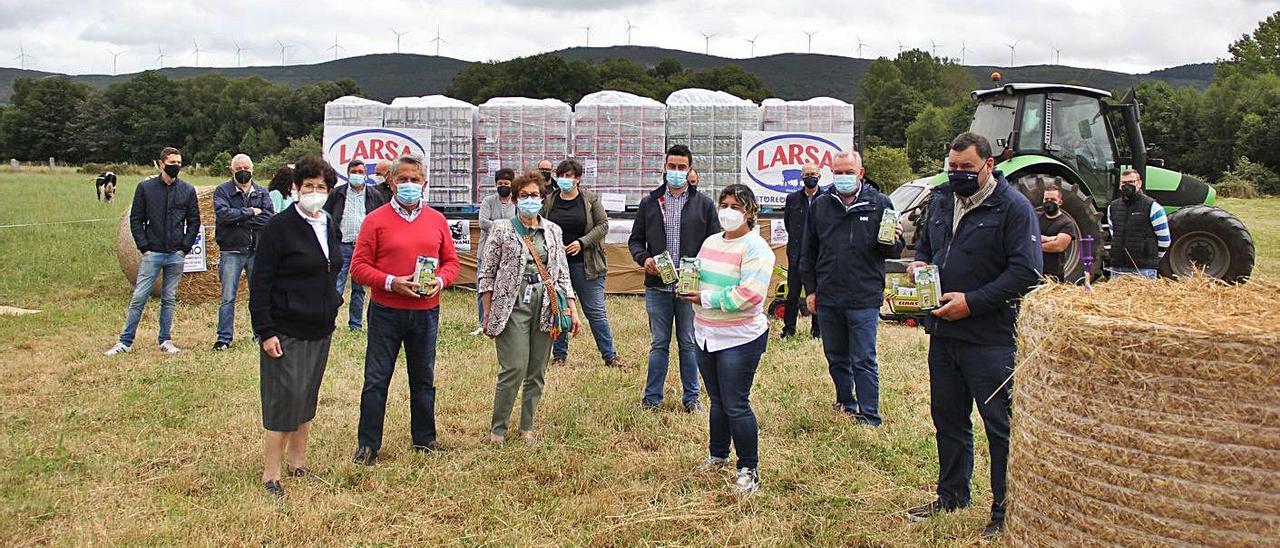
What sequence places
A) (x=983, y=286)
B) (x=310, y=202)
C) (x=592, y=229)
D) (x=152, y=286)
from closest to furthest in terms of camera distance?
(x=983, y=286) → (x=310, y=202) → (x=592, y=229) → (x=152, y=286)

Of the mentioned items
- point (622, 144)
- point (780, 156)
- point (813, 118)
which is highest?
point (813, 118)

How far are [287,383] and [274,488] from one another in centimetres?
52

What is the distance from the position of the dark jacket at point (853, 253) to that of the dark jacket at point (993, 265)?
5.47 feet

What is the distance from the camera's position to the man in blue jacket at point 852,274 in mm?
6055

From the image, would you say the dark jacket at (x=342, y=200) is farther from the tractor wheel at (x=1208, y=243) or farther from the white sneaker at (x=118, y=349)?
the tractor wheel at (x=1208, y=243)

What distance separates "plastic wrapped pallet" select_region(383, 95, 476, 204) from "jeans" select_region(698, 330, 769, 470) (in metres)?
7.35

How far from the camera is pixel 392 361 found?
5465 mm

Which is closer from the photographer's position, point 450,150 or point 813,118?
point 813,118

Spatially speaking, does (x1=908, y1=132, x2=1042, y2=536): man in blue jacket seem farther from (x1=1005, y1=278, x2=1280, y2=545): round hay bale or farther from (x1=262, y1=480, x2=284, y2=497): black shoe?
(x1=262, y1=480, x2=284, y2=497): black shoe

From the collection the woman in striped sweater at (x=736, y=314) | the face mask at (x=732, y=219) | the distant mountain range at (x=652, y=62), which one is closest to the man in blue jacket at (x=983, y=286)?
the woman in striped sweater at (x=736, y=314)

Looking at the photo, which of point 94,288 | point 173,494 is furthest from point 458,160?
point 173,494

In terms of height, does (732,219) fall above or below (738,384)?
above

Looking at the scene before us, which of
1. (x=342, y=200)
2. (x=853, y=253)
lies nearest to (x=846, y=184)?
(x=853, y=253)

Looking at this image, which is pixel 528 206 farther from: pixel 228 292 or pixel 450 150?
pixel 450 150
